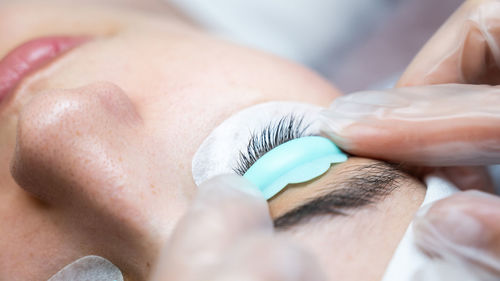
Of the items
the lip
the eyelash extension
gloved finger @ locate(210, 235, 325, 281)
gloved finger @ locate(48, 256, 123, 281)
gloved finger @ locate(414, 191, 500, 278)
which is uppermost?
the lip

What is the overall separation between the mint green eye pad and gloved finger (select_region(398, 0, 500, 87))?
0.33 m

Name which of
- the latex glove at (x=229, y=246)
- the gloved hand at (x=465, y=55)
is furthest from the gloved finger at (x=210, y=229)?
the gloved hand at (x=465, y=55)

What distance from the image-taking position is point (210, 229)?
0.56 meters

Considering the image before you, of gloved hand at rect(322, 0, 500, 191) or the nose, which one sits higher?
gloved hand at rect(322, 0, 500, 191)

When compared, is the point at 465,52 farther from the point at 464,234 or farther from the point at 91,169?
the point at 91,169

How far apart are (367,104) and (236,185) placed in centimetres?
37

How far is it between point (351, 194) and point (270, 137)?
176 millimetres

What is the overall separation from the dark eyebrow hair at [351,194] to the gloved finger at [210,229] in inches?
2.1

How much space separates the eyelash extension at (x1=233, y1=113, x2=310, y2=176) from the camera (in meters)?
0.75

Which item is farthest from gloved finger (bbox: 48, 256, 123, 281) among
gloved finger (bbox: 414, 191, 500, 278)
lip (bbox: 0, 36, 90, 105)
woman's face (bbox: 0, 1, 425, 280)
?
gloved finger (bbox: 414, 191, 500, 278)

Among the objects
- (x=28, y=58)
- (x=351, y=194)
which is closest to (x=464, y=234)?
(x=351, y=194)

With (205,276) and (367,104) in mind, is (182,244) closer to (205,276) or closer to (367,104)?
(205,276)

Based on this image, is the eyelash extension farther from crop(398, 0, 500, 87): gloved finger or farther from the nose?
crop(398, 0, 500, 87): gloved finger

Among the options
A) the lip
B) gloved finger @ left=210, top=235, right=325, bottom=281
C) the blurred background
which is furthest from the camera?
the blurred background
